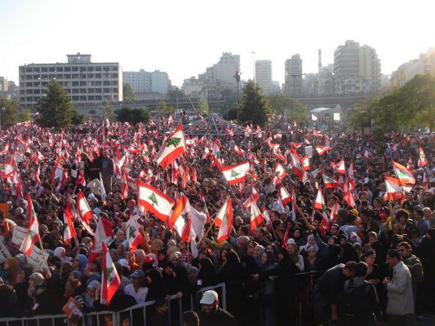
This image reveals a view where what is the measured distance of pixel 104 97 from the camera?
167000mm

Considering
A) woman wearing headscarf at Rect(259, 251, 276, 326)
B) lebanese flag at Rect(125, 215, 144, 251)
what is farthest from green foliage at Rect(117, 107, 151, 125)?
woman wearing headscarf at Rect(259, 251, 276, 326)

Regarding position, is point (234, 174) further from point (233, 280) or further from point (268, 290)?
point (233, 280)

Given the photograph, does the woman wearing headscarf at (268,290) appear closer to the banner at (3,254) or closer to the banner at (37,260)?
the banner at (37,260)

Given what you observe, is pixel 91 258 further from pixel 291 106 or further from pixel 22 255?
pixel 291 106

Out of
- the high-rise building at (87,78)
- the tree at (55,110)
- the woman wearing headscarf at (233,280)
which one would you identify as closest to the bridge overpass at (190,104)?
the high-rise building at (87,78)

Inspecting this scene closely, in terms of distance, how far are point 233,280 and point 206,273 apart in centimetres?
41

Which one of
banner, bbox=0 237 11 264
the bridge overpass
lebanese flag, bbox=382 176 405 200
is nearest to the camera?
banner, bbox=0 237 11 264

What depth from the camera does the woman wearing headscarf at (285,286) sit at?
8844mm

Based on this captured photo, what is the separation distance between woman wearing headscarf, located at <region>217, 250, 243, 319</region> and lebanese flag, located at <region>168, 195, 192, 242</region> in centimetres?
156

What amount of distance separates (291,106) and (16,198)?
3896 inches

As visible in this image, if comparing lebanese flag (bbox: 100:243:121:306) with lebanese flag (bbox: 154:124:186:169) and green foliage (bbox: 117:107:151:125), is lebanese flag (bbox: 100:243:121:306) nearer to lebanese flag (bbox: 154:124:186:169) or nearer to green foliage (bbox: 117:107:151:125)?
lebanese flag (bbox: 154:124:186:169)

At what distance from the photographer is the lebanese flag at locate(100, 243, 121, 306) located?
7.35 metres

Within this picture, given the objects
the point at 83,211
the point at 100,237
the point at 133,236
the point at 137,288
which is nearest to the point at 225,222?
the point at 133,236

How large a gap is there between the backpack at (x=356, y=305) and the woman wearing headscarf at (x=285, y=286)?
1.36 m
